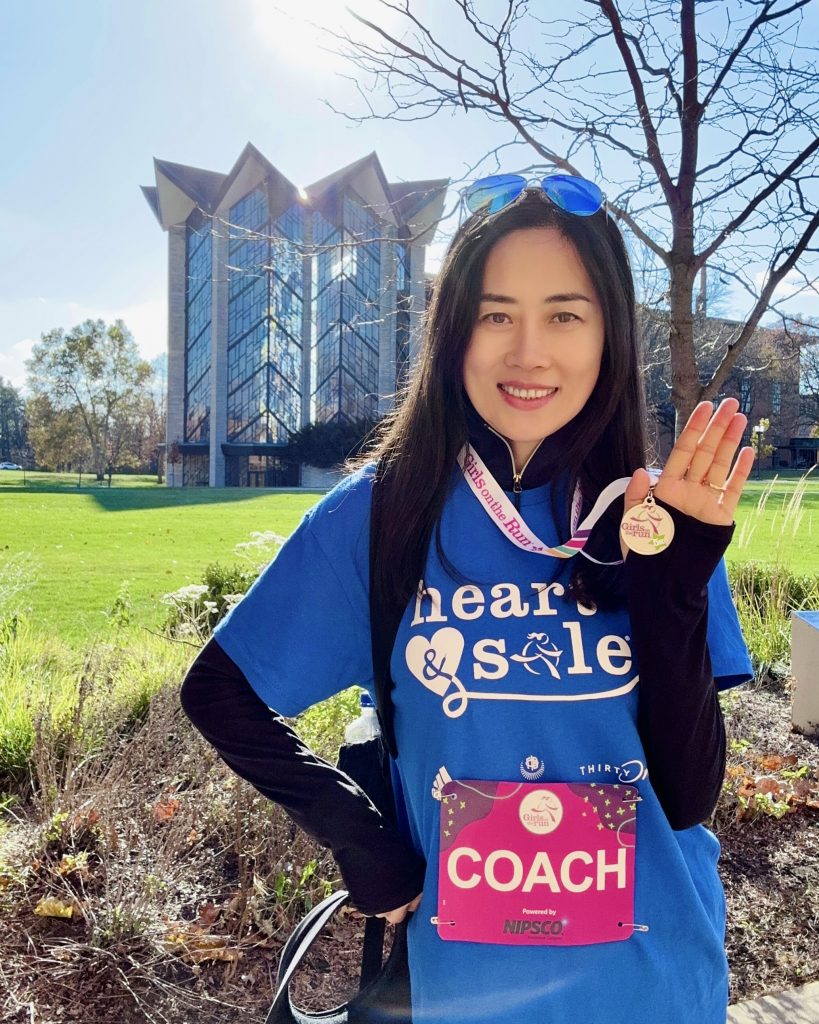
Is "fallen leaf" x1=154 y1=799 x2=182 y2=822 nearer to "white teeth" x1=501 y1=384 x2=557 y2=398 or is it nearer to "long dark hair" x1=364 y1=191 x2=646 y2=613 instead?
"long dark hair" x1=364 y1=191 x2=646 y2=613

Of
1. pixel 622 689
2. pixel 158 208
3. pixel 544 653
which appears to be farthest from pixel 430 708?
pixel 158 208

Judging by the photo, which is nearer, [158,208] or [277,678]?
[277,678]

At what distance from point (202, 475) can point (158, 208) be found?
19334mm

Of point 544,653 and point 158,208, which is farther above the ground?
point 158,208

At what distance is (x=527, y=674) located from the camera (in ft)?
4.04

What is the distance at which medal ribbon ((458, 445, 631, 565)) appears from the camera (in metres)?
1.32

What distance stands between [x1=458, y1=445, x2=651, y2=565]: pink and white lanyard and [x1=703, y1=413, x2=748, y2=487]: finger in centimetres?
15

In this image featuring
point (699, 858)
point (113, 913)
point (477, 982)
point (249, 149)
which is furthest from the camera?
point (249, 149)

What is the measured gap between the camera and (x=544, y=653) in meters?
1.24

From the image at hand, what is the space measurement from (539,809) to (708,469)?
2.03 feet

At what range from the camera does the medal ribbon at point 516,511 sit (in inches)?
51.9

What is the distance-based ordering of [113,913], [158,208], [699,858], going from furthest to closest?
1. [158,208]
2. [113,913]
3. [699,858]

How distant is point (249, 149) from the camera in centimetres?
4822

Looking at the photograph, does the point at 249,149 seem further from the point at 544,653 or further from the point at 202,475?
the point at 544,653
